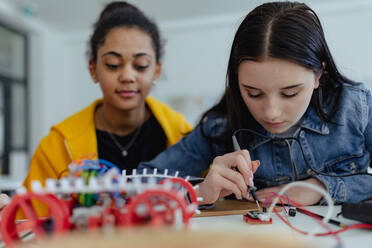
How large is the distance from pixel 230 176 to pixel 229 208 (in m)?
0.09

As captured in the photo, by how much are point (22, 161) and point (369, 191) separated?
8.05 ft

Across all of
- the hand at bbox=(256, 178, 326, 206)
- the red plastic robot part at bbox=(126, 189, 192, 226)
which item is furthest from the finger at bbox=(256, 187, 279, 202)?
the red plastic robot part at bbox=(126, 189, 192, 226)

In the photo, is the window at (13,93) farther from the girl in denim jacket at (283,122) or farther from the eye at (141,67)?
the girl in denim jacket at (283,122)

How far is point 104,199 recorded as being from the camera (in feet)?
1.32

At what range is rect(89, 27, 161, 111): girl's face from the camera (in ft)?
3.38

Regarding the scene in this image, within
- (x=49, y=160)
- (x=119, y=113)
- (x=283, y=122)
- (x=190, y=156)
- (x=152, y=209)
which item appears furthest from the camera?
(x=119, y=113)

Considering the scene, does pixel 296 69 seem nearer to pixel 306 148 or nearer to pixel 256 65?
pixel 256 65

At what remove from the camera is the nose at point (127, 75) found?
1.02 m

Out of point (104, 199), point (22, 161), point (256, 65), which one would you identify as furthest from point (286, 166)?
point (22, 161)

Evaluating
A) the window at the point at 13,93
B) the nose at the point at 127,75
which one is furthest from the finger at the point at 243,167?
the window at the point at 13,93

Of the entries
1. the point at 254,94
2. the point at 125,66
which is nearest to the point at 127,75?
the point at 125,66

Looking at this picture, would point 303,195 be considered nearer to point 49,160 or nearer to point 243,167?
point 243,167

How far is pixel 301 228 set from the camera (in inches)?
19.2

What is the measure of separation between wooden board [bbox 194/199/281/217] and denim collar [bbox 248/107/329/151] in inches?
6.7
